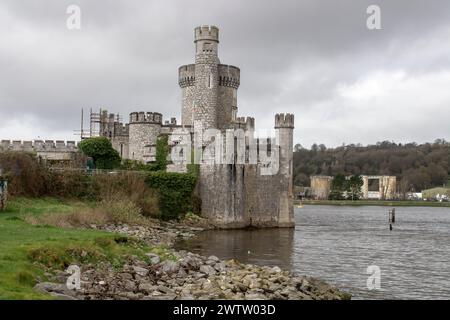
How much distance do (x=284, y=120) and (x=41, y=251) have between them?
99.3 ft

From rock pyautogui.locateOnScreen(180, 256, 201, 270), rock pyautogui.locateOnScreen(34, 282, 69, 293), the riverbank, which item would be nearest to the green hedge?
the riverbank

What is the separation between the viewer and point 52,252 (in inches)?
653

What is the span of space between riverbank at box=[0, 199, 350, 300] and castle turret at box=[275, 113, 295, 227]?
22.3m

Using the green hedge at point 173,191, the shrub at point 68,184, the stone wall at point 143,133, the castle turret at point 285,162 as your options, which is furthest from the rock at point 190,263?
the stone wall at point 143,133

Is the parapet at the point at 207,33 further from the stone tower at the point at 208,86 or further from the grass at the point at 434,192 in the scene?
the grass at the point at 434,192

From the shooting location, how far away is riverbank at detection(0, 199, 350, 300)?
13930mm

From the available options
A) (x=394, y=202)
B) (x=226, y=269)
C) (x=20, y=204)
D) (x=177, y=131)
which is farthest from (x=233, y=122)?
(x=394, y=202)

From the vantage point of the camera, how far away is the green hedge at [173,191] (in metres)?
40.7

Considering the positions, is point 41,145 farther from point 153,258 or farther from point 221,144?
point 153,258

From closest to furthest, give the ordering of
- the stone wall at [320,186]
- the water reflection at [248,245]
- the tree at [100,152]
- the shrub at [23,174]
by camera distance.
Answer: the water reflection at [248,245]
the shrub at [23,174]
the tree at [100,152]
the stone wall at [320,186]

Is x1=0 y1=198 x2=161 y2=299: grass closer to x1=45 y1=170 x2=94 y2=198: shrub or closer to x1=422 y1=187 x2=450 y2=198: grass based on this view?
x1=45 y1=170 x2=94 y2=198: shrub

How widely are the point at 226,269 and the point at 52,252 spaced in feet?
20.3

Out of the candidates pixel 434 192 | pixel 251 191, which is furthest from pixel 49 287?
pixel 434 192

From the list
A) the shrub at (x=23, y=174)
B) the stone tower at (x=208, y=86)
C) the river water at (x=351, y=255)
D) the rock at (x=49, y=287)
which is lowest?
the river water at (x=351, y=255)
